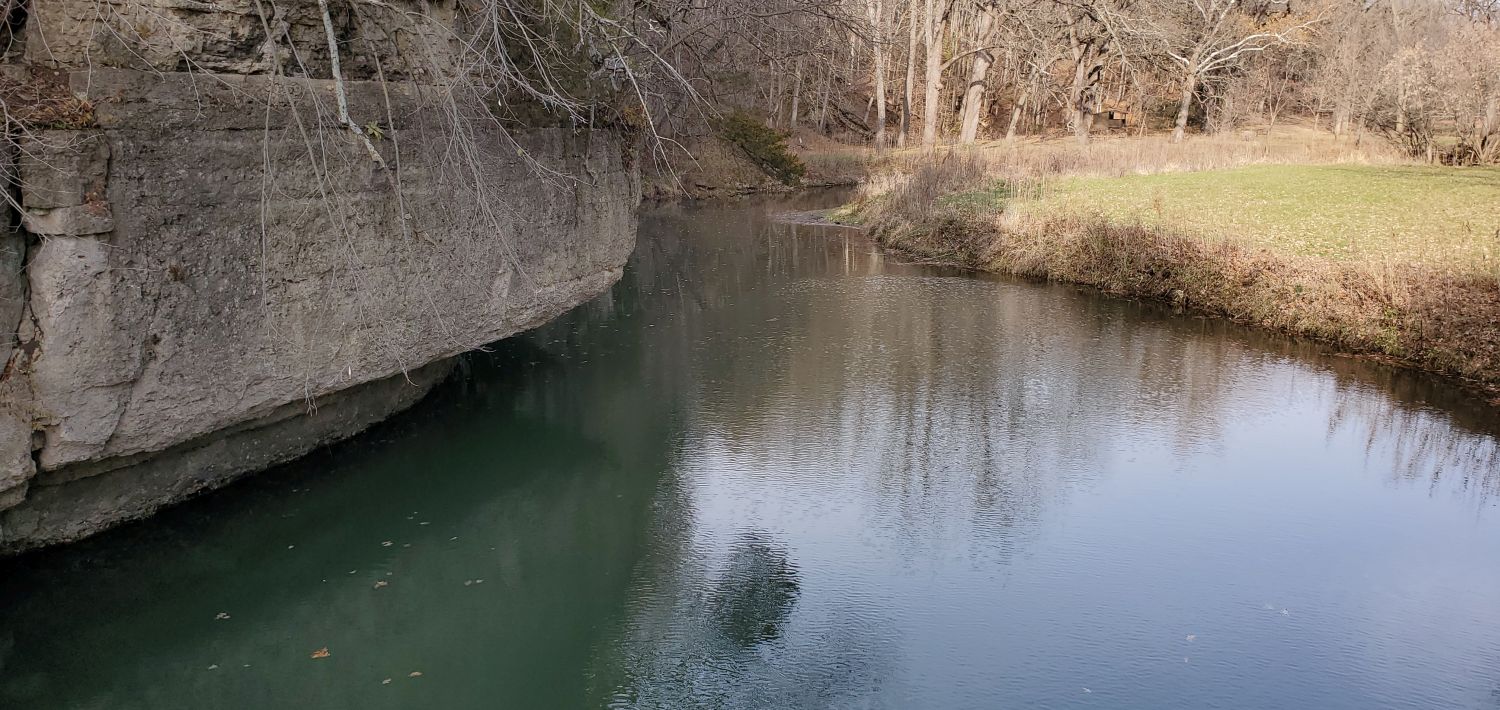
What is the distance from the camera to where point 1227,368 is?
35.2 feet

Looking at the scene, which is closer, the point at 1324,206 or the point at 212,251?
the point at 212,251

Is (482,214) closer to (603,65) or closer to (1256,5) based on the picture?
(603,65)

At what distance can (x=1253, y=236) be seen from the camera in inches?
544

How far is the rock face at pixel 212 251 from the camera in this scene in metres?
5.27

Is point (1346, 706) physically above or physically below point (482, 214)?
below

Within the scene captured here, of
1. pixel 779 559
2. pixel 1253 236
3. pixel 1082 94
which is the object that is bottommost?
pixel 779 559

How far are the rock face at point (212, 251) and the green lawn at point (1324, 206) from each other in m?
10.1

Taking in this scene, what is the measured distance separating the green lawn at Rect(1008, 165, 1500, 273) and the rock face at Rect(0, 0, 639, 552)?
33.3 feet

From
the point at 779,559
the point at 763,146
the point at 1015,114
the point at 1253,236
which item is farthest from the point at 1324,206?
the point at 1015,114

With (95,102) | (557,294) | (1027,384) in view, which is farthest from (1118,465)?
(95,102)

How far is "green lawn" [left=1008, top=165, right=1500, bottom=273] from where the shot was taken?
40.8 ft

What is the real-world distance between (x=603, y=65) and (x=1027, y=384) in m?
5.10

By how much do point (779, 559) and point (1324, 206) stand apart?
1420 centimetres

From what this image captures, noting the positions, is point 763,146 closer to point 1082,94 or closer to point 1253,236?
point 1082,94
